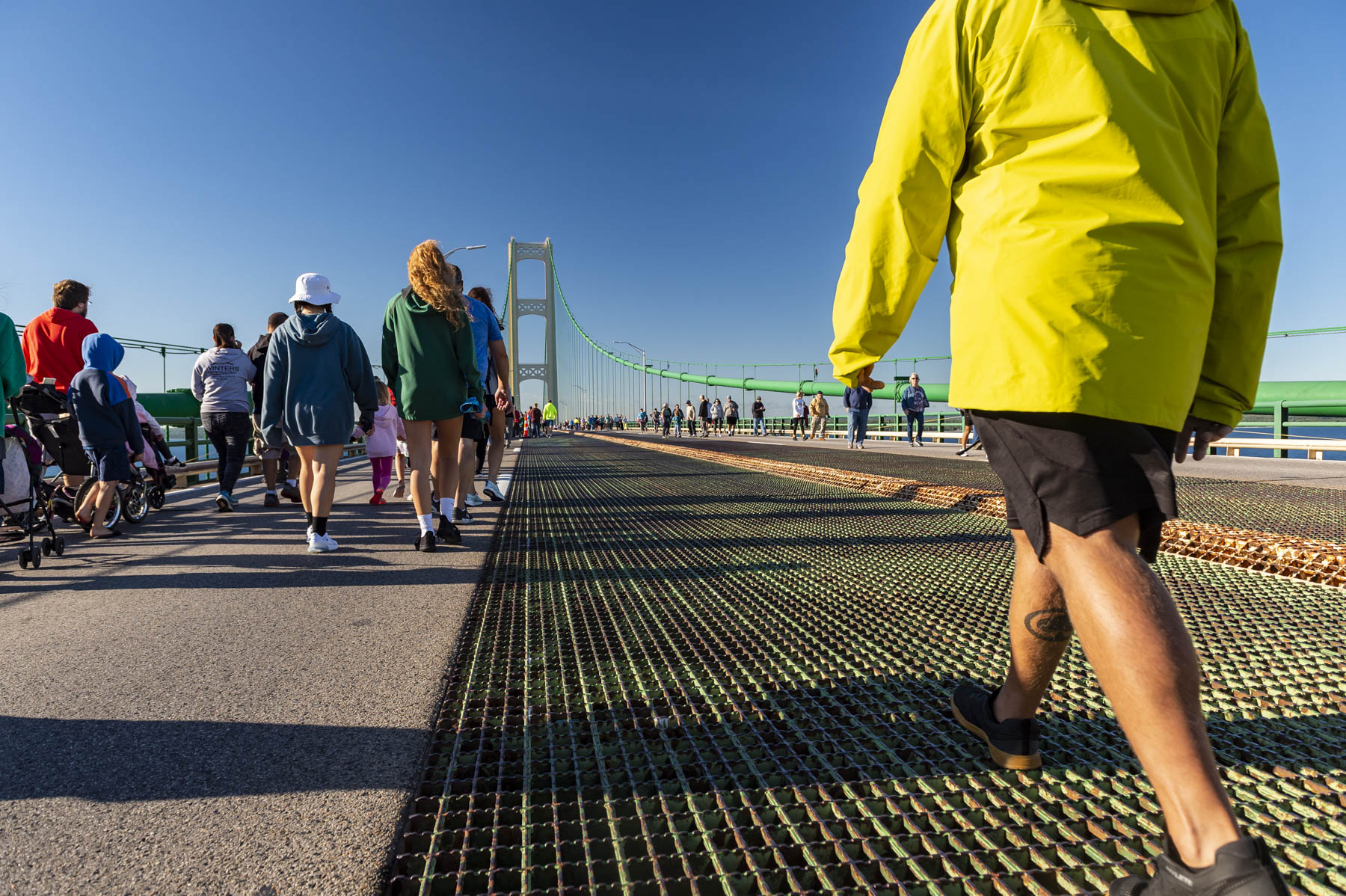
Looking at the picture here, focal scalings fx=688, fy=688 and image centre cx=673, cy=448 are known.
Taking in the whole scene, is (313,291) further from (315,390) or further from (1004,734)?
(1004,734)

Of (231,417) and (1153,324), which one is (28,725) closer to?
(1153,324)

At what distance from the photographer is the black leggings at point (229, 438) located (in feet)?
17.8

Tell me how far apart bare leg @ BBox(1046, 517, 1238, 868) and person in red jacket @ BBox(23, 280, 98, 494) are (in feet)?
19.1

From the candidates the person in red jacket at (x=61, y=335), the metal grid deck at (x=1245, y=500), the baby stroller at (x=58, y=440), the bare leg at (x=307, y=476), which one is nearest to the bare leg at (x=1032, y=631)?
the metal grid deck at (x=1245, y=500)

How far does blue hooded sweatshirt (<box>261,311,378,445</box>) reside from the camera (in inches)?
140

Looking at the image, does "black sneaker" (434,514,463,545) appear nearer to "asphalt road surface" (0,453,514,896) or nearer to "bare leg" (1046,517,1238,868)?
"asphalt road surface" (0,453,514,896)

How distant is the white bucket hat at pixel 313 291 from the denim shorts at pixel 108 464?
63.9 inches

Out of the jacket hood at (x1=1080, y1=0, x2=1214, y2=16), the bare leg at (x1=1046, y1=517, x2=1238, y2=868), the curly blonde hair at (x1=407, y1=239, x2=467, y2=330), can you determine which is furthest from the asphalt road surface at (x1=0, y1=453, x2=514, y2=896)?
the jacket hood at (x1=1080, y1=0, x2=1214, y2=16)

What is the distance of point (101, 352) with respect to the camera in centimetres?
404

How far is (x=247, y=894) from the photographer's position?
917 mm

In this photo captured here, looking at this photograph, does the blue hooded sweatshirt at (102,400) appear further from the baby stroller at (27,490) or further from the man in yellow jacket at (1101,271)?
the man in yellow jacket at (1101,271)

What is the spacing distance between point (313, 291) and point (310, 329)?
8.6 inches

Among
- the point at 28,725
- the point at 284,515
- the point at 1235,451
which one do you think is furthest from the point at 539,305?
the point at 28,725

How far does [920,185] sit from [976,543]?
2667mm
